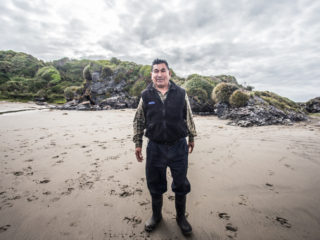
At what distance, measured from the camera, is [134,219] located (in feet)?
7.39

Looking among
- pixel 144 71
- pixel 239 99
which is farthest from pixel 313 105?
pixel 144 71

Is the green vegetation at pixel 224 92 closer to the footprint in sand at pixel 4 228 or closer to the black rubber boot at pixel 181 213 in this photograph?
the black rubber boot at pixel 181 213

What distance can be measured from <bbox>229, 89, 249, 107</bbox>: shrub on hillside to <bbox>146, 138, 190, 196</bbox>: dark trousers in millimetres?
11329

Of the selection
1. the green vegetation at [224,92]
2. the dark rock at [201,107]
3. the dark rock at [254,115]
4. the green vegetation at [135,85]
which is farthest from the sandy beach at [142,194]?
the dark rock at [201,107]

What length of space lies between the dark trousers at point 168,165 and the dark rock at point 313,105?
2249cm

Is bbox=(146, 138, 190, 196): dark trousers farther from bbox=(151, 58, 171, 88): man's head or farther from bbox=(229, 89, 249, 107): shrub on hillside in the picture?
bbox=(229, 89, 249, 107): shrub on hillside

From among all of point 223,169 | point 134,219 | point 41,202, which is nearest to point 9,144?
point 41,202

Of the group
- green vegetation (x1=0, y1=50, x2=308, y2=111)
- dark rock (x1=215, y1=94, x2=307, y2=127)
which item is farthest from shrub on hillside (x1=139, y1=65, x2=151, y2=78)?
dark rock (x1=215, y1=94, x2=307, y2=127)

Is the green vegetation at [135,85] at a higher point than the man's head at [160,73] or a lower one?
higher

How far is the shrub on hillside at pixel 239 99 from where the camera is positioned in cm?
1166

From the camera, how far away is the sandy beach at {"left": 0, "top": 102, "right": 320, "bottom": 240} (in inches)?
81.0

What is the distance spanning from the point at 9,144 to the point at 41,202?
4402 mm

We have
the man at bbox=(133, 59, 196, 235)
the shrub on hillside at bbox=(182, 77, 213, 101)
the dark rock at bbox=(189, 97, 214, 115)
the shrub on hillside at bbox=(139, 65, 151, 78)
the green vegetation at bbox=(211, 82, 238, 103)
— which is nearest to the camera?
the man at bbox=(133, 59, 196, 235)

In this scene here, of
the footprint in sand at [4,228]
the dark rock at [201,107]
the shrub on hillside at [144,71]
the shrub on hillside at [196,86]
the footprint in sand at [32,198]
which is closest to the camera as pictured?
the footprint in sand at [4,228]
